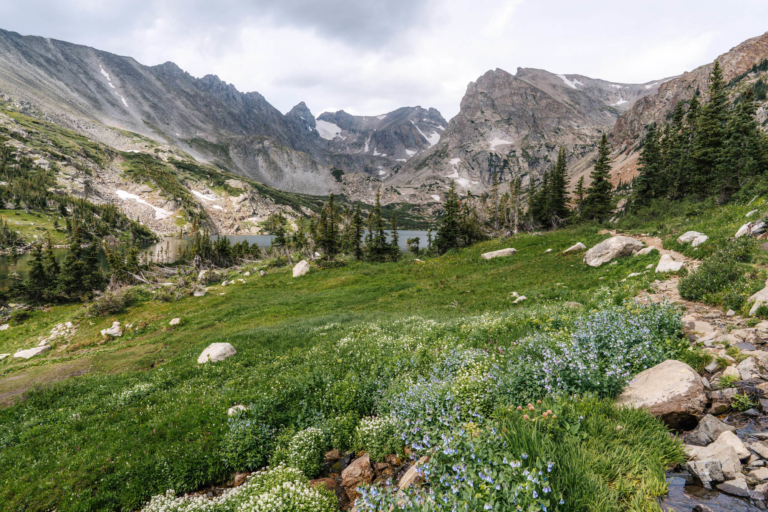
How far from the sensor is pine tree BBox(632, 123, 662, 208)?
45.1 metres

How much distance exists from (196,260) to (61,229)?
128817 mm

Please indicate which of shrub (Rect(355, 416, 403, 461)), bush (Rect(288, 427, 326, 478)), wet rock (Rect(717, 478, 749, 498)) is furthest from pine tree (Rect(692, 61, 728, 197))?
bush (Rect(288, 427, 326, 478))

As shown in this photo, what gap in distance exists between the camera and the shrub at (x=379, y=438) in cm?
670

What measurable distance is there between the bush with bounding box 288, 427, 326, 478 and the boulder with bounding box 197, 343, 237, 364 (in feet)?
30.9

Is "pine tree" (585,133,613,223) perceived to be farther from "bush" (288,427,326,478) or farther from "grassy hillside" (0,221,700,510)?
"bush" (288,427,326,478)

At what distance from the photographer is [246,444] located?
8070mm

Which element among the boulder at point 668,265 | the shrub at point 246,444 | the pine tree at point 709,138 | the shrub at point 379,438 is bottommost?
the shrub at point 246,444

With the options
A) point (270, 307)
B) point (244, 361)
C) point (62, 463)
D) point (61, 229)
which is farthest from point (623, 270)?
point (61, 229)

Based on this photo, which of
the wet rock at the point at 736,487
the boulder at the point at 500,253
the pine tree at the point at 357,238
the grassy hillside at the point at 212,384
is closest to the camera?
the wet rock at the point at 736,487

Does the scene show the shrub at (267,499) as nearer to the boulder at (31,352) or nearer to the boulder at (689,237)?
the boulder at (689,237)

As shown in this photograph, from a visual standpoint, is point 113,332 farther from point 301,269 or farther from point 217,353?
point 301,269

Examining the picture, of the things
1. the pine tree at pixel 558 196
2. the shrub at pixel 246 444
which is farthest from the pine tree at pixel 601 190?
the shrub at pixel 246 444

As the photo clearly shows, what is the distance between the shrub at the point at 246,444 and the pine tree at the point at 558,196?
211ft

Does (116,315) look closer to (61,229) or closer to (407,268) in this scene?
(407,268)
